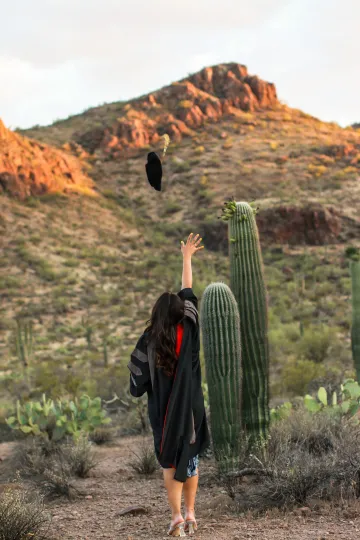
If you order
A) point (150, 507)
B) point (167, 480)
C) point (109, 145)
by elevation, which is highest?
point (109, 145)

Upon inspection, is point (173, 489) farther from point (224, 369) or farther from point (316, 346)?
point (316, 346)

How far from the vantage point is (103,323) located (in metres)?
24.2

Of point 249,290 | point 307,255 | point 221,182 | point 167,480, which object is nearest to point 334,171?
point 221,182

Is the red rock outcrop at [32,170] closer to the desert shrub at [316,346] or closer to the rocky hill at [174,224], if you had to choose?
the rocky hill at [174,224]

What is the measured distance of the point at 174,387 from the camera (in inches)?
165

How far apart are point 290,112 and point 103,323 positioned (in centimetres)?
4122

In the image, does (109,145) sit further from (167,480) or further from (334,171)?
(167,480)

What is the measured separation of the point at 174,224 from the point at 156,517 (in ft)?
112

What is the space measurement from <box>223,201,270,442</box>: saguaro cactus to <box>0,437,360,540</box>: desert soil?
822mm

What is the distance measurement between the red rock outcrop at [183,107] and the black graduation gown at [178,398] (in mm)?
45484

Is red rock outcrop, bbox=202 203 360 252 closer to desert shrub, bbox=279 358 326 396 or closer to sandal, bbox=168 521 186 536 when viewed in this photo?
desert shrub, bbox=279 358 326 396

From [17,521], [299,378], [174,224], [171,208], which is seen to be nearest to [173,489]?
[17,521]

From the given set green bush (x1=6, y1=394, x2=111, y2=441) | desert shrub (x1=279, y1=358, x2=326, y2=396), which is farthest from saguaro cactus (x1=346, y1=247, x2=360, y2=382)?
green bush (x1=6, y1=394, x2=111, y2=441)

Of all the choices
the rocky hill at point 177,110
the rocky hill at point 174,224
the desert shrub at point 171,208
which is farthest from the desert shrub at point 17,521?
the rocky hill at point 177,110
